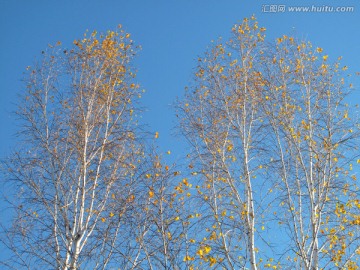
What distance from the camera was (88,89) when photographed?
11.6 metres

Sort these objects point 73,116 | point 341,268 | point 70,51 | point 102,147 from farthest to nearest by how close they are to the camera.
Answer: point 70,51 → point 73,116 → point 102,147 → point 341,268

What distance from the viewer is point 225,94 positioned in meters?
12.1

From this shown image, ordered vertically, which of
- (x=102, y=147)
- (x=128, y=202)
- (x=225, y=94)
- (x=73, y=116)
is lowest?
(x=128, y=202)

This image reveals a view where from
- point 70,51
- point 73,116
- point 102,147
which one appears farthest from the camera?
point 70,51

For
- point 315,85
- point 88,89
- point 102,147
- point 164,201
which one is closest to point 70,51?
point 88,89

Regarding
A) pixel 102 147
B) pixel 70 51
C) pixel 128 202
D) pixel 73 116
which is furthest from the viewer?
pixel 70 51

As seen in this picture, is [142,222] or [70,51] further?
[70,51]

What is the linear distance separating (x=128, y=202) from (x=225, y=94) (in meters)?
3.70

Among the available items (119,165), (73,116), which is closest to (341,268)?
(119,165)

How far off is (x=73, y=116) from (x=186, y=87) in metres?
3.00

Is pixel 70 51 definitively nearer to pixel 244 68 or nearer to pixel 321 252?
pixel 244 68

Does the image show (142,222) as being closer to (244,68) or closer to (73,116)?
(73,116)

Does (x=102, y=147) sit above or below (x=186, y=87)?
below

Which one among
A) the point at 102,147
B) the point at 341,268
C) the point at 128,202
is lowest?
the point at 341,268
